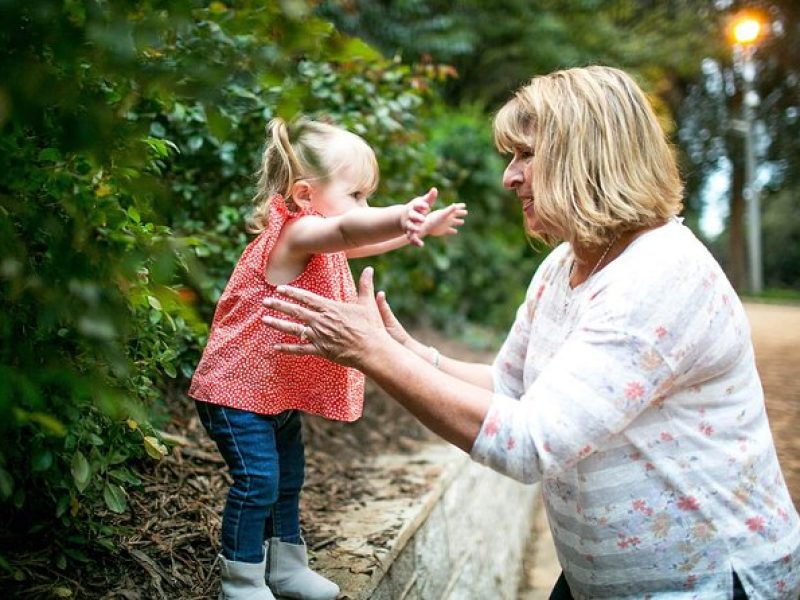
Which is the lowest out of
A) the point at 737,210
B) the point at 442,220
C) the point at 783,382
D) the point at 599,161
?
the point at 783,382

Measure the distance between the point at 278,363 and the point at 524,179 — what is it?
2.57 feet

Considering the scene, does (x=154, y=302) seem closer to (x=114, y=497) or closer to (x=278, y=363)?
(x=278, y=363)

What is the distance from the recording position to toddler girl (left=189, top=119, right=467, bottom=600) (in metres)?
2.03

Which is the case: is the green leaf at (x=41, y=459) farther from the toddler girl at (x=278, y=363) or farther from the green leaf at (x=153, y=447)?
the toddler girl at (x=278, y=363)

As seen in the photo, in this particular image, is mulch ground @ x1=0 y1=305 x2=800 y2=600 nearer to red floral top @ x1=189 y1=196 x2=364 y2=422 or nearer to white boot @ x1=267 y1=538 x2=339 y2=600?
white boot @ x1=267 y1=538 x2=339 y2=600

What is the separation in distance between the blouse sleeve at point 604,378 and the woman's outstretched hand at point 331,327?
0.31 meters

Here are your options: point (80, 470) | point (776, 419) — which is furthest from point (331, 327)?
point (776, 419)

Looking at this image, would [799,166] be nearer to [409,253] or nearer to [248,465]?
[409,253]

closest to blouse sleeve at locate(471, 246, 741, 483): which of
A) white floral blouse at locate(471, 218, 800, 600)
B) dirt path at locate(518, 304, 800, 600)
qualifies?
white floral blouse at locate(471, 218, 800, 600)

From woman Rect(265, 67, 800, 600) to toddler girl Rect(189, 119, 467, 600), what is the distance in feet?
0.87

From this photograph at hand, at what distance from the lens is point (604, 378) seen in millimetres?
1636

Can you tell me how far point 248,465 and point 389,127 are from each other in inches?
85.5

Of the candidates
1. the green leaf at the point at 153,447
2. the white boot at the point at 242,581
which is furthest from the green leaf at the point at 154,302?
the white boot at the point at 242,581

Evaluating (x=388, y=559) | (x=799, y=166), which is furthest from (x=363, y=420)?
(x=799, y=166)
